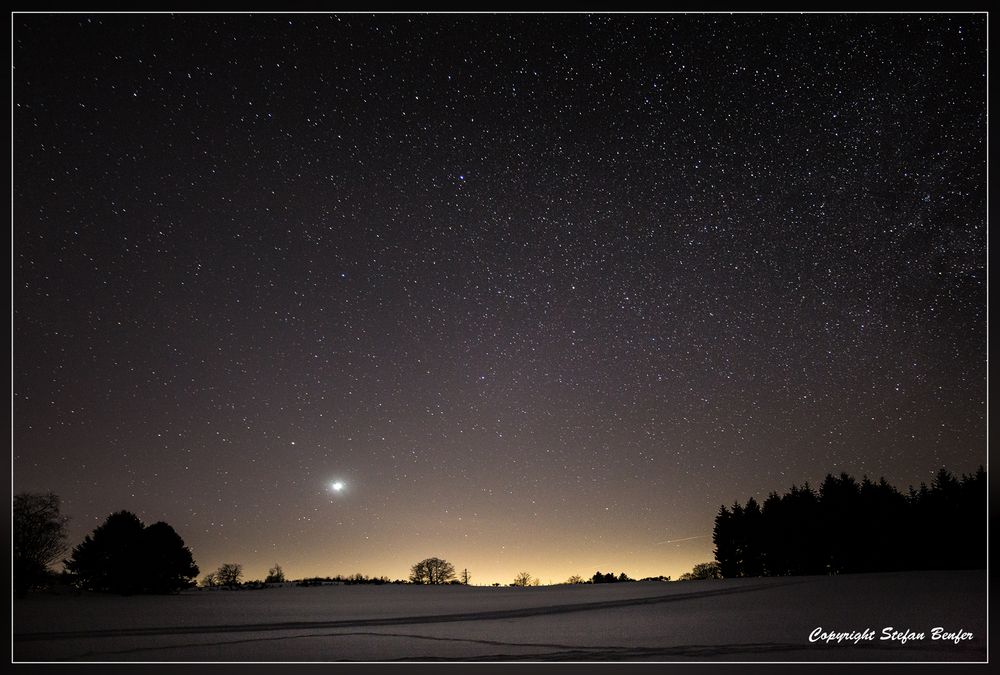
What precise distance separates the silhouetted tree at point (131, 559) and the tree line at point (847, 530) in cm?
1635

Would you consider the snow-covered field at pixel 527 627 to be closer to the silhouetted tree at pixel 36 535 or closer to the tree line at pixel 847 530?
the silhouetted tree at pixel 36 535

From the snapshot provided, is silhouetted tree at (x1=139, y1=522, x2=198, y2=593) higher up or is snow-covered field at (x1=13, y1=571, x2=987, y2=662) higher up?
silhouetted tree at (x1=139, y1=522, x2=198, y2=593)

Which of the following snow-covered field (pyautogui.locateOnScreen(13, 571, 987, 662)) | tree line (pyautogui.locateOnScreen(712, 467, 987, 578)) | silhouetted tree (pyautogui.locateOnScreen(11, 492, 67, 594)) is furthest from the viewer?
tree line (pyautogui.locateOnScreen(712, 467, 987, 578))

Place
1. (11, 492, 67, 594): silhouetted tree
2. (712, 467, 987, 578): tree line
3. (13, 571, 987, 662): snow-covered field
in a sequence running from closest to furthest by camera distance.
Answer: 1. (13, 571, 987, 662): snow-covered field
2. (11, 492, 67, 594): silhouetted tree
3. (712, 467, 987, 578): tree line

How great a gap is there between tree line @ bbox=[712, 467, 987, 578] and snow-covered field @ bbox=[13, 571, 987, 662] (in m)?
12.2

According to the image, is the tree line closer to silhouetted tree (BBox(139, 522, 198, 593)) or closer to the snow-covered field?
the snow-covered field

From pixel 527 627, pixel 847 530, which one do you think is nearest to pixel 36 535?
pixel 527 627

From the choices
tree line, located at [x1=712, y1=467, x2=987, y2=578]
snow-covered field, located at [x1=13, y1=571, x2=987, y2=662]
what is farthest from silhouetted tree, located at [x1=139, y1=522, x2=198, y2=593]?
tree line, located at [x1=712, y1=467, x2=987, y2=578]

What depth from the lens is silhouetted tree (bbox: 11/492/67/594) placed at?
492 inches

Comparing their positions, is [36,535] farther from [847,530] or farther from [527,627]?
[847,530]

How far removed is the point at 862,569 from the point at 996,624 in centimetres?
1740

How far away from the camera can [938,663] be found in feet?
21.7

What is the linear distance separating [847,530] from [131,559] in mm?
22058

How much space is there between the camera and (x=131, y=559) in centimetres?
1305
